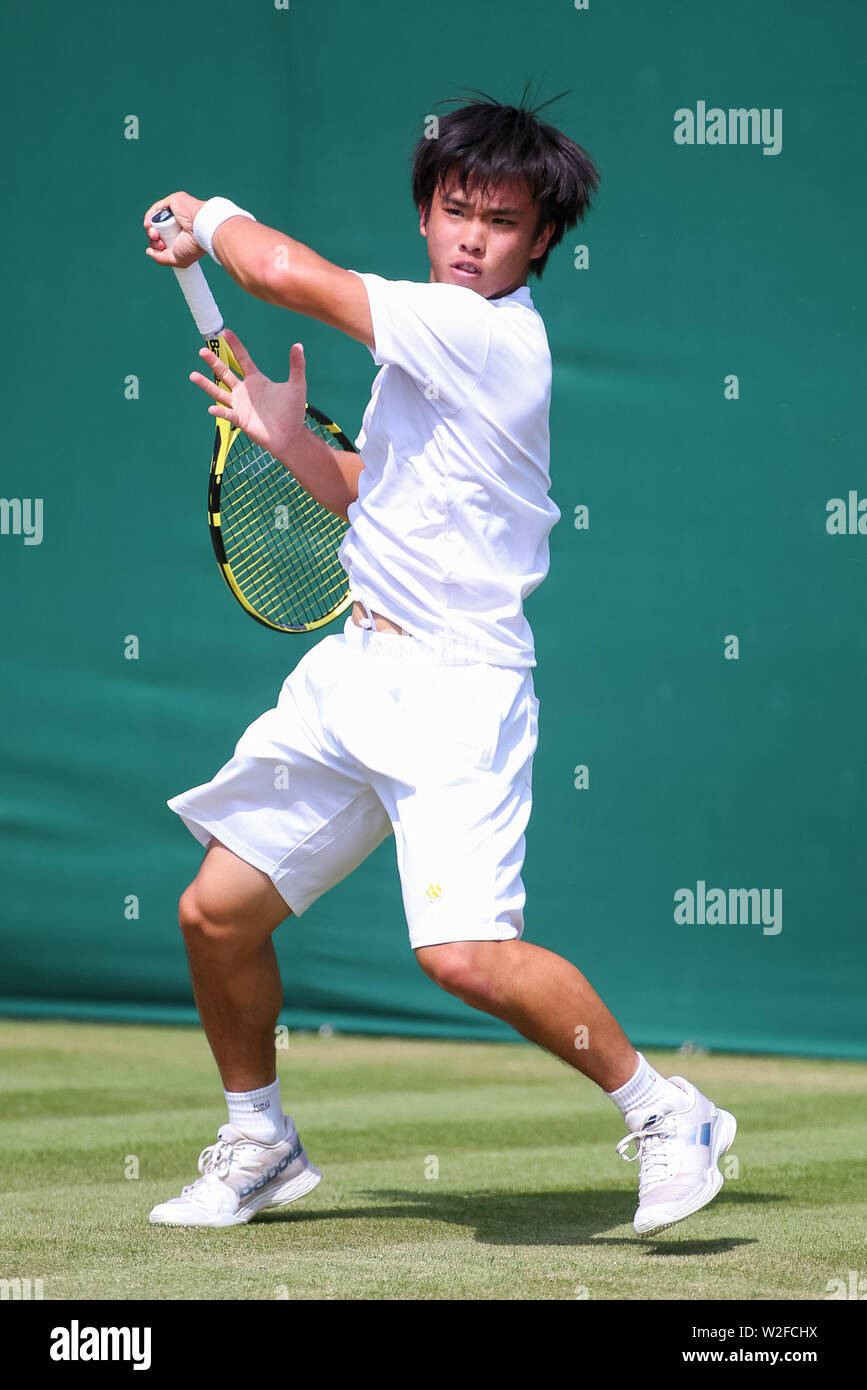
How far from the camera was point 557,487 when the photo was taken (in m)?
4.62

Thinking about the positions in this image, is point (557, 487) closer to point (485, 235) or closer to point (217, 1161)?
point (485, 235)

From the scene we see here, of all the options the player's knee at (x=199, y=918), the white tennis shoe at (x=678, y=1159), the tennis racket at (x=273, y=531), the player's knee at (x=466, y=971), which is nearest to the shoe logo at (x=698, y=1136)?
the white tennis shoe at (x=678, y=1159)

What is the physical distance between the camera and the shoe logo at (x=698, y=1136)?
7.75 feet

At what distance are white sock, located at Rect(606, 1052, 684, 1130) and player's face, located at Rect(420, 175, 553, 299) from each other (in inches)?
42.8

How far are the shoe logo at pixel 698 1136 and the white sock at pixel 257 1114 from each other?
612 millimetres

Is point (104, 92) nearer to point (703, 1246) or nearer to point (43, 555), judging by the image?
point (43, 555)

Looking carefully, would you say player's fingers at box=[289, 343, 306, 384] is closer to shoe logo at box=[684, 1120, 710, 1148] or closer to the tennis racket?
the tennis racket

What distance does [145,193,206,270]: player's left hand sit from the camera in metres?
2.47

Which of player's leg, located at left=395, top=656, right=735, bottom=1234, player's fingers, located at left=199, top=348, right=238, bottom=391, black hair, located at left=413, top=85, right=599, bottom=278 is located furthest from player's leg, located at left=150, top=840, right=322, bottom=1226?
black hair, located at left=413, top=85, right=599, bottom=278

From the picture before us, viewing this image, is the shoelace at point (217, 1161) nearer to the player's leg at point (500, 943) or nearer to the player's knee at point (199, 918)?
the player's knee at point (199, 918)

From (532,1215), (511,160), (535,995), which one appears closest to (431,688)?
(535,995)

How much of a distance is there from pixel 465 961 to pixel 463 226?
1010 millimetres

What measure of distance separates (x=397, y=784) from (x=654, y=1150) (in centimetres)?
59
